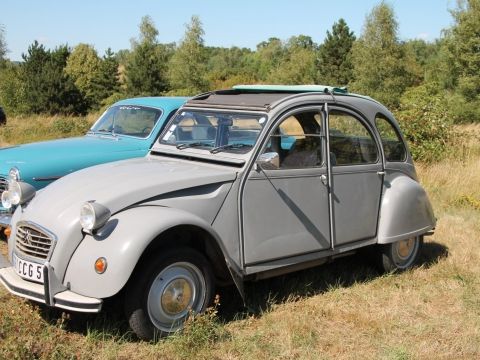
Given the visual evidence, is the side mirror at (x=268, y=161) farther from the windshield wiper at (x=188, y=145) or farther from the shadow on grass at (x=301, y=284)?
the shadow on grass at (x=301, y=284)

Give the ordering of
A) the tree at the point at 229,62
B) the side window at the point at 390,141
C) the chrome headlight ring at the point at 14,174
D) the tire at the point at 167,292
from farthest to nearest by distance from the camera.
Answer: the tree at the point at 229,62 < the chrome headlight ring at the point at 14,174 < the side window at the point at 390,141 < the tire at the point at 167,292

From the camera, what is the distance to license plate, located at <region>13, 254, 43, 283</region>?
379 centimetres

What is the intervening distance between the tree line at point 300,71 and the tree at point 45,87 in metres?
0.06

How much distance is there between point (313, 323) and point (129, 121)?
4.65m

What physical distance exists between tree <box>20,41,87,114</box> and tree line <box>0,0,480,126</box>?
62mm

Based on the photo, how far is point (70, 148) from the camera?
704 centimetres

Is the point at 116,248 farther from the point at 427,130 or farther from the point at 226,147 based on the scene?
the point at 427,130

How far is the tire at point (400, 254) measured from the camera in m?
5.61

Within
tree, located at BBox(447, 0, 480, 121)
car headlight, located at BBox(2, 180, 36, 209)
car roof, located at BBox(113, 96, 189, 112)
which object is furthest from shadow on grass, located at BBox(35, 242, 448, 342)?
tree, located at BBox(447, 0, 480, 121)

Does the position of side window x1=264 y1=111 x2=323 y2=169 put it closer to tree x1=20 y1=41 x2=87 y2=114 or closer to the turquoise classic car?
the turquoise classic car

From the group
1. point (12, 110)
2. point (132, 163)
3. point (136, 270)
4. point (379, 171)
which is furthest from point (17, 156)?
point (12, 110)

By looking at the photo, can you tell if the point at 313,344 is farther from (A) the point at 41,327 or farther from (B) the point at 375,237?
(A) the point at 41,327

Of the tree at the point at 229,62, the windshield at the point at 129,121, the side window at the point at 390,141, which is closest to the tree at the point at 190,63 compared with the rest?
the tree at the point at 229,62

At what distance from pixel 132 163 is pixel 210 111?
905 mm
